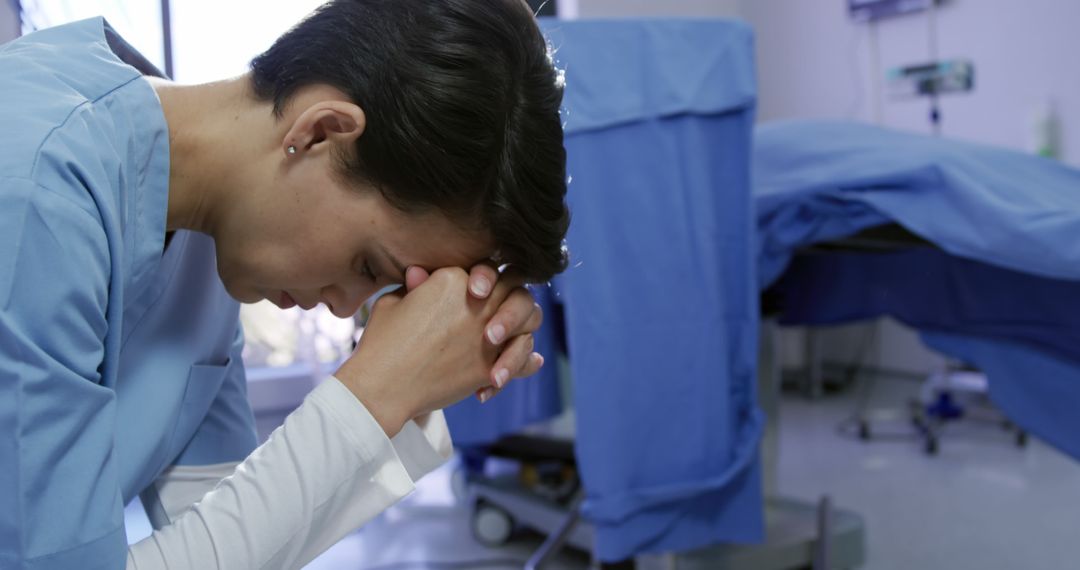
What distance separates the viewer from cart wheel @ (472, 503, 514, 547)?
2.22 meters

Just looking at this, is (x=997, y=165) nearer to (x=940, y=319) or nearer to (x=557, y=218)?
(x=940, y=319)

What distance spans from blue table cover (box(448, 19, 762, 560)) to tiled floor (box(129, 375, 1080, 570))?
0.73m

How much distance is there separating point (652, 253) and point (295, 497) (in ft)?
2.82

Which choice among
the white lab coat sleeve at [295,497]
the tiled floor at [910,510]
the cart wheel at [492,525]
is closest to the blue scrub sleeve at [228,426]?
the white lab coat sleeve at [295,497]

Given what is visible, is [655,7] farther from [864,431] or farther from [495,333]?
[495,333]

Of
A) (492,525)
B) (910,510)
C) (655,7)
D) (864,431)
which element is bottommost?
(864,431)

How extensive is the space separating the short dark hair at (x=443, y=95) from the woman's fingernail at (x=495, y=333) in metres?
0.09

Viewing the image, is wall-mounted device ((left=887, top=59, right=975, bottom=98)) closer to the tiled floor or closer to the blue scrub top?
the tiled floor

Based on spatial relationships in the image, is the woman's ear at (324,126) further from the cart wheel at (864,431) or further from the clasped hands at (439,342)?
the cart wheel at (864,431)

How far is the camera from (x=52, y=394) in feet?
1.78

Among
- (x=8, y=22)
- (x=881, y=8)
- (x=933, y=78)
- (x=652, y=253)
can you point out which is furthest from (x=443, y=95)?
(x=881, y=8)

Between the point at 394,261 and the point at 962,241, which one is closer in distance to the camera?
the point at 394,261

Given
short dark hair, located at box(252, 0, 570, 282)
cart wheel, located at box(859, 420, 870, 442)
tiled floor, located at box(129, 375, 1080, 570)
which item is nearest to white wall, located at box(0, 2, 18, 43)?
tiled floor, located at box(129, 375, 1080, 570)

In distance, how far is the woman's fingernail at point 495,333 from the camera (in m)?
0.78
